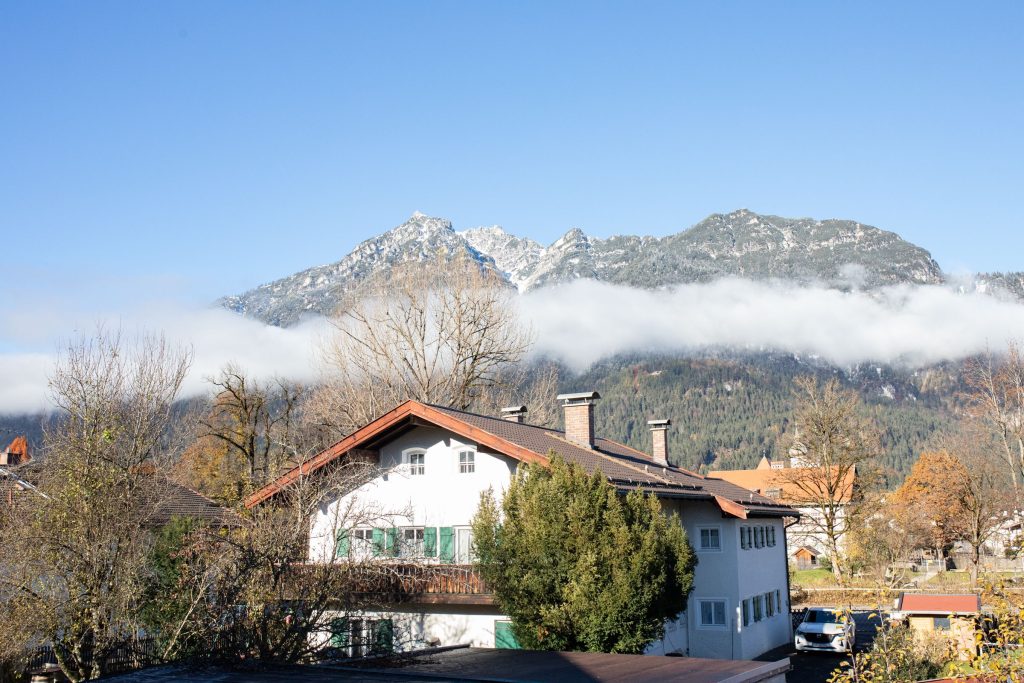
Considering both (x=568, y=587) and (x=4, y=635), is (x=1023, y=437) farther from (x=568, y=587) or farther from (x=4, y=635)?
(x=4, y=635)

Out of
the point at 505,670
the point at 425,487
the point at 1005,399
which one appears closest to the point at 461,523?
the point at 425,487

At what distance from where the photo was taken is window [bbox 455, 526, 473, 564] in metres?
24.7

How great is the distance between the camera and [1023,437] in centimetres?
4216

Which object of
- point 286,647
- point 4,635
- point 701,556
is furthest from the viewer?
point 701,556

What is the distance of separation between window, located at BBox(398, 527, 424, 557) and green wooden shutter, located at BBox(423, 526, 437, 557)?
14cm

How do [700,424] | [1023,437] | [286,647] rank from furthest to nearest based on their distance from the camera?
[700,424], [1023,437], [286,647]

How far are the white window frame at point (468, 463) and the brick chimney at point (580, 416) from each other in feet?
17.3

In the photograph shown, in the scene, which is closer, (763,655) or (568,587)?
(568,587)

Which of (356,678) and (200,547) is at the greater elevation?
(200,547)

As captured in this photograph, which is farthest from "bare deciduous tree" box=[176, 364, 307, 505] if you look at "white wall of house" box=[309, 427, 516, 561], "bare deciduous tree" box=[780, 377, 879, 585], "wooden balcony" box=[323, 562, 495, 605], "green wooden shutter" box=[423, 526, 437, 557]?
"bare deciduous tree" box=[780, 377, 879, 585]

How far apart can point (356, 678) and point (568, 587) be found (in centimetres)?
725

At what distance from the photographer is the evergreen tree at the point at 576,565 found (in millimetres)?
18781

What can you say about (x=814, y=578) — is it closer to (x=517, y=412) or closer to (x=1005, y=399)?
(x=1005, y=399)

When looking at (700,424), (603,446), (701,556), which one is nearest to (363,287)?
(603,446)
